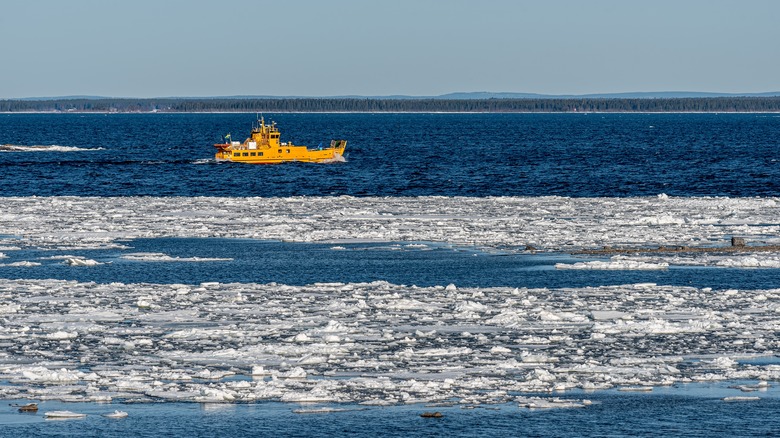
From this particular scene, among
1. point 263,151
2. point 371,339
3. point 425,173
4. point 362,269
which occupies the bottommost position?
point 425,173

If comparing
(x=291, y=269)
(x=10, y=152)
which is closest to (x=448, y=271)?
(x=291, y=269)

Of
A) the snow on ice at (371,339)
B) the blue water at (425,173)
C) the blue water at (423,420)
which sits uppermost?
the blue water at (423,420)

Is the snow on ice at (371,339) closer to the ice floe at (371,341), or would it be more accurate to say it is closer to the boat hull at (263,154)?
the ice floe at (371,341)

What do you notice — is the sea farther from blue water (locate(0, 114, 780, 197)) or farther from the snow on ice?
the snow on ice

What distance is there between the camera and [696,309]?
66.6ft

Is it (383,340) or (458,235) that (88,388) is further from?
(458,235)

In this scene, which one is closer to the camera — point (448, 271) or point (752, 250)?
point (448, 271)

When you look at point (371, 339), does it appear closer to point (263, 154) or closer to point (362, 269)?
point (362, 269)

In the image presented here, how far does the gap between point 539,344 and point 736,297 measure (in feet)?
18.9

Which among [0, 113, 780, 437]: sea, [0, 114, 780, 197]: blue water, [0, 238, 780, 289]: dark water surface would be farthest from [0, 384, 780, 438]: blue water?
[0, 114, 780, 197]: blue water

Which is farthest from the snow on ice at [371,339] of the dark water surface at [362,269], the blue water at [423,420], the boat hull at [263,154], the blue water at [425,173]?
the boat hull at [263,154]

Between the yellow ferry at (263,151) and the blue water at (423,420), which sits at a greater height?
the blue water at (423,420)

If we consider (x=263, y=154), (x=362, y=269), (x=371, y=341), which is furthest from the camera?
(x=263, y=154)

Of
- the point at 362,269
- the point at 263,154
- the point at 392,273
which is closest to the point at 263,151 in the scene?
the point at 263,154
